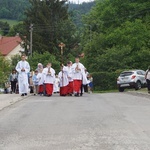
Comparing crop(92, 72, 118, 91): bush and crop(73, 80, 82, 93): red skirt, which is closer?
crop(73, 80, 82, 93): red skirt

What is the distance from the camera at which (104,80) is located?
45.6 metres

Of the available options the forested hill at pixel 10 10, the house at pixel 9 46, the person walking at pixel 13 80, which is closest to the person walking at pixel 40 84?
the person walking at pixel 13 80

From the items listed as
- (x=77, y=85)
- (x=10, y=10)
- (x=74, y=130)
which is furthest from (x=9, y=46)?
(x=74, y=130)

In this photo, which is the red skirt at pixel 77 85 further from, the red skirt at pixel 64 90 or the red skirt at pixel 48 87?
the red skirt at pixel 48 87

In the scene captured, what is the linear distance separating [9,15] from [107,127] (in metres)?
160

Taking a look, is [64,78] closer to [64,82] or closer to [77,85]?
[64,82]

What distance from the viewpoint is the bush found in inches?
1764

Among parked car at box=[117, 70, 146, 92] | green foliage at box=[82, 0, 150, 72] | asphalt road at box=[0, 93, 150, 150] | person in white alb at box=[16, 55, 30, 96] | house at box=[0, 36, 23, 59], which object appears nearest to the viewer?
asphalt road at box=[0, 93, 150, 150]

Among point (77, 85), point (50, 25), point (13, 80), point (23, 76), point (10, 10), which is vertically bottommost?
point (77, 85)

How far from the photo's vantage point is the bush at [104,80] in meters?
44.8

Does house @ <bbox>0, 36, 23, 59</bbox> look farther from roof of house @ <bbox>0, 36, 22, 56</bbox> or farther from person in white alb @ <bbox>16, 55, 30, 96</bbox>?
person in white alb @ <bbox>16, 55, 30, 96</bbox>

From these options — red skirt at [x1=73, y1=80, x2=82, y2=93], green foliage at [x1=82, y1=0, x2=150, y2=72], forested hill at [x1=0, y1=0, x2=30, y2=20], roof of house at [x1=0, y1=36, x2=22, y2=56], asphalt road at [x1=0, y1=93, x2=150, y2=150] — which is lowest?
asphalt road at [x1=0, y1=93, x2=150, y2=150]

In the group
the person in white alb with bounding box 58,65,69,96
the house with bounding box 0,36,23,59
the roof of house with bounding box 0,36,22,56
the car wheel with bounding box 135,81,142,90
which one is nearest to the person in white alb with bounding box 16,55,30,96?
the person in white alb with bounding box 58,65,69,96

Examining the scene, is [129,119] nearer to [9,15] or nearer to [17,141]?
[17,141]
